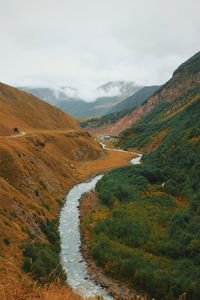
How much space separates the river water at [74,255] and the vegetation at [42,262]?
1.49 metres

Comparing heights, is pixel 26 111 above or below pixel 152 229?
above

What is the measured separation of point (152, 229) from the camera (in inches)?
1432

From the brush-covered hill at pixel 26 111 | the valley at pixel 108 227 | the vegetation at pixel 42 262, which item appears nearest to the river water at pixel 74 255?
the valley at pixel 108 227

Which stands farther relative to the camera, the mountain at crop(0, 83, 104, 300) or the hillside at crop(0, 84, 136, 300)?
the mountain at crop(0, 83, 104, 300)

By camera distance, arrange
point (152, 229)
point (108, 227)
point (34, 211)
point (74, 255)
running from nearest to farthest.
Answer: point (74, 255)
point (152, 229)
point (108, 227)
point (34, 211)

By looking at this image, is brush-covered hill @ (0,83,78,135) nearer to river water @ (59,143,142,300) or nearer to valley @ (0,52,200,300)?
valley @ (0,52,200,300)

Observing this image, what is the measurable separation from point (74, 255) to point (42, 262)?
732cm

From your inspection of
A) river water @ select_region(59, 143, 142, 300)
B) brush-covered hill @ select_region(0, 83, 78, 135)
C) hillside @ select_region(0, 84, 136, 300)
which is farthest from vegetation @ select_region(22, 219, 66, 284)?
brush-covered hill @ select_region(0, 83, 78, 135)

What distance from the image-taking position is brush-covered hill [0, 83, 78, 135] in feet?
415

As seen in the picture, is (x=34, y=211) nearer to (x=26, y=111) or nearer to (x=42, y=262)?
(x=42, y=262)

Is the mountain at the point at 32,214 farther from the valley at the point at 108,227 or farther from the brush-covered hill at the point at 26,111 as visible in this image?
the brush-covered hill at the point at 26,111

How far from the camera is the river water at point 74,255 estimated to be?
25.5 m

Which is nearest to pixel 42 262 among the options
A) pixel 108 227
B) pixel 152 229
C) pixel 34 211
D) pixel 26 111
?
pixel 34 211

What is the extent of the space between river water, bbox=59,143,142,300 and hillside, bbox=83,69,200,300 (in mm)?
2068
